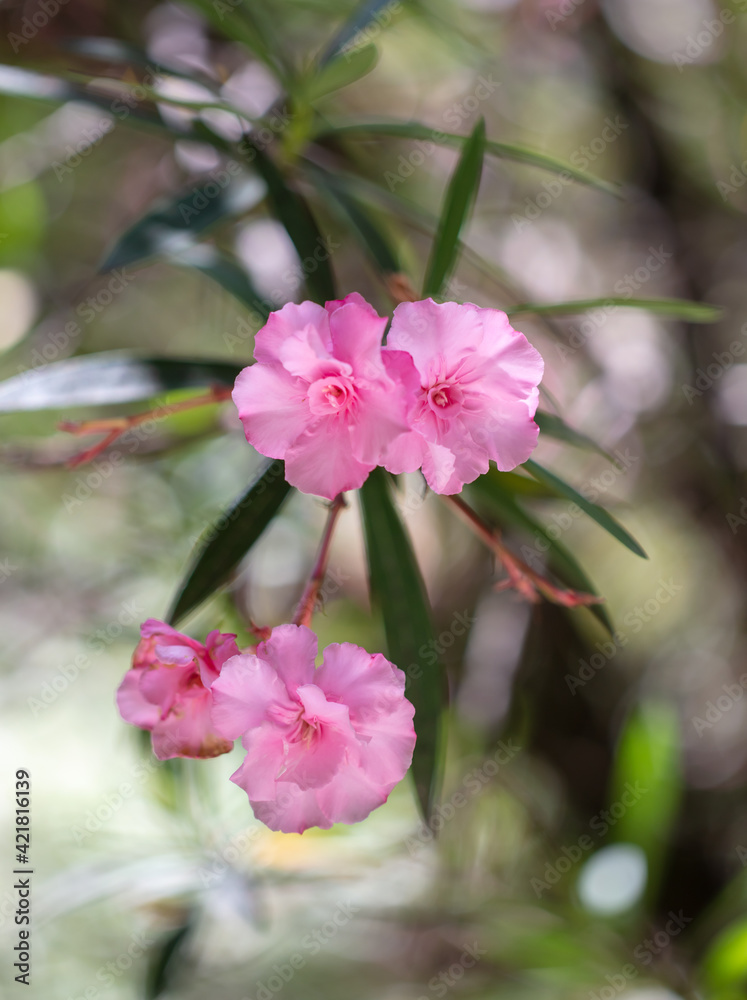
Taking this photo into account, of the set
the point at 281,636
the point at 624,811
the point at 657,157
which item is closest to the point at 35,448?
the point at 281,636

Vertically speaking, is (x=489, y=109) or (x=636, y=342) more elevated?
(x=489, y=109)

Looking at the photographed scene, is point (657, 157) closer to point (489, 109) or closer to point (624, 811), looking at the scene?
point (489, 109)

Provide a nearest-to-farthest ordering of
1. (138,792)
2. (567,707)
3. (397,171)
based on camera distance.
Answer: (138,792) < (397,171) < (567,707)

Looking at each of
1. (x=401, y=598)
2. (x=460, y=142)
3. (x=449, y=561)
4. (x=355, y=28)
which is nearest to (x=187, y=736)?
(x=401, y=598)

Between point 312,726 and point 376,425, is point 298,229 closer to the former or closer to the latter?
point 376,425

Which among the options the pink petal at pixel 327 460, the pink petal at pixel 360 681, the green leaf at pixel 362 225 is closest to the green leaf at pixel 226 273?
the green leaf at pixel 362 225

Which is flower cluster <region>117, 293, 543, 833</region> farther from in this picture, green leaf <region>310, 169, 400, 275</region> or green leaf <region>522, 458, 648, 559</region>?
green leaf <region>310, 169, 400, 275</region>
